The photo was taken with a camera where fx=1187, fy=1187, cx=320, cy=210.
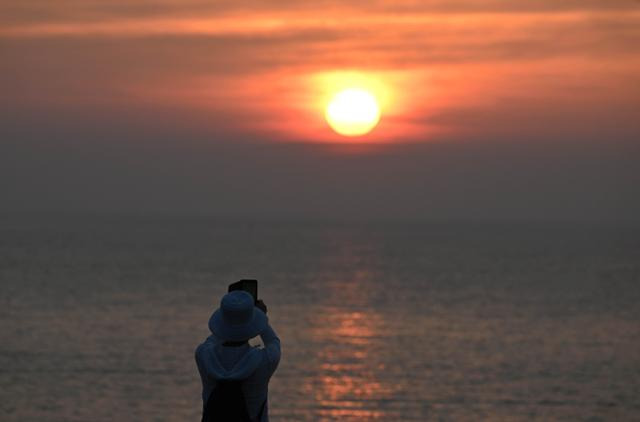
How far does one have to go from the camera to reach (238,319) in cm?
604

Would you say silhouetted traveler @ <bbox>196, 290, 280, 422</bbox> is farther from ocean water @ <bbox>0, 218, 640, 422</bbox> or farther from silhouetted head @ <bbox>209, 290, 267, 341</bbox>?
ocean water @ <bbox>0, 218, 640, 422</bbox>

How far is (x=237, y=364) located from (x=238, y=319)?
0.24m

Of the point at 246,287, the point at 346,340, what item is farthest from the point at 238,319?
the point at 346,340

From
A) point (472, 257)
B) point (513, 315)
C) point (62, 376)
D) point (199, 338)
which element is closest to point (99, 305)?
point (199, 338)

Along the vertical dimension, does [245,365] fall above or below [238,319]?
below

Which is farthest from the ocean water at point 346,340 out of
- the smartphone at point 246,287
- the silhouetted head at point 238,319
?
the silhouetted head at point 238,319

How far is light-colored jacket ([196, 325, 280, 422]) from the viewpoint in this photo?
605cm

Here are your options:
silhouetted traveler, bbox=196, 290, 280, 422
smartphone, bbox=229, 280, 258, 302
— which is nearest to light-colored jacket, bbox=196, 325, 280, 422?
silhouetted traveler, bbox=196, 290, 280, 422

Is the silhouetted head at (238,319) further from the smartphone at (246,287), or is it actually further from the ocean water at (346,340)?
the ocean water at (346,340)

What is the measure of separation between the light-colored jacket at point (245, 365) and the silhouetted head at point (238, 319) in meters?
0.06

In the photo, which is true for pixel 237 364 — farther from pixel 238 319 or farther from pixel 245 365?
pixel 238 319

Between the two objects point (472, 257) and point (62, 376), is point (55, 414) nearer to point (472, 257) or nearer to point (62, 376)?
point (62, 376)

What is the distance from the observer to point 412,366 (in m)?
51.5

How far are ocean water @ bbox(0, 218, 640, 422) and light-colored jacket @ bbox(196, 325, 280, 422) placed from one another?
32.6 metres
